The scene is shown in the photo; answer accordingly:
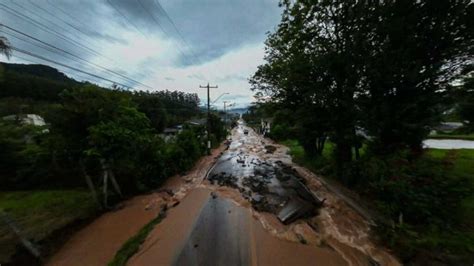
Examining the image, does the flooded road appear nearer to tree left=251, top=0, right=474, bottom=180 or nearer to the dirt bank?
the dirt bank

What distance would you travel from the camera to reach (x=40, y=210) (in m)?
9.76

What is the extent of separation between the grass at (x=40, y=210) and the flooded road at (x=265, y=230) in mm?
3644

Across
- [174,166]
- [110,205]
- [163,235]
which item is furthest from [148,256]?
[174,166]

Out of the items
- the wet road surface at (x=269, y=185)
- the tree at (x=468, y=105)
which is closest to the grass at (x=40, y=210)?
the wet road surface at (x=269, y=185)

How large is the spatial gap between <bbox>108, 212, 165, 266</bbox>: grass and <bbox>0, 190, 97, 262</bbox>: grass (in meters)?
2.95

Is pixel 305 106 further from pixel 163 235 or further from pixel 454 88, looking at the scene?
pixel 163 235

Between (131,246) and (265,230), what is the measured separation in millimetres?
4359

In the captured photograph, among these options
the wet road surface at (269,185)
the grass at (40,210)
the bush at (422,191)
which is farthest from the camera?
the wet road surface at (269,185)

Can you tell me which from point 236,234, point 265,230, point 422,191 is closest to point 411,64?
point 422,191

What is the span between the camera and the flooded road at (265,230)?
637 centimetres

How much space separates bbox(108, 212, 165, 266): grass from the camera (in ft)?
20.9

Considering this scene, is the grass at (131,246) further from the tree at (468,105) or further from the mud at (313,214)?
the tree at (468,105)

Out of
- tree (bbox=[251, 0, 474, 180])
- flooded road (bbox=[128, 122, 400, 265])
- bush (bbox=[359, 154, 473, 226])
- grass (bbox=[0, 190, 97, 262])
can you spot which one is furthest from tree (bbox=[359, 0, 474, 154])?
grass (bbox=[0, 190, 97, 262])

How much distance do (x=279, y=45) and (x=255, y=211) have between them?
12.5m
